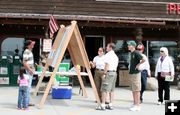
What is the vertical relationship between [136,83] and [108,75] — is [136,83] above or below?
below

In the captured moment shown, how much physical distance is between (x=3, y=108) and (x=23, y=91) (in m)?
0.67

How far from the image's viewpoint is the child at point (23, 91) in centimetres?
905

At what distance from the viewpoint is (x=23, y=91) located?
358 inches

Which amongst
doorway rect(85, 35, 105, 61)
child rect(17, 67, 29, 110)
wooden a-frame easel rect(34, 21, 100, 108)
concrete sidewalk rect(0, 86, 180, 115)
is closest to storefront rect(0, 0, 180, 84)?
doorway rect(85, 35, 105, 61)

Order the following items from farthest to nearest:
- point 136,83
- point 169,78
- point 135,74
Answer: point 169,78 < point 135,74 < point 136,83

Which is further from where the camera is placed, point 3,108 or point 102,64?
point 102,64

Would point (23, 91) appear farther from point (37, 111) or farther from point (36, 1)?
point (36, 1)

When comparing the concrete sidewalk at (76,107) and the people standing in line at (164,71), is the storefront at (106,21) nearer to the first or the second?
the concrete sidewalk at (76,107)

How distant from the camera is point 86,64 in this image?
9.74 metres

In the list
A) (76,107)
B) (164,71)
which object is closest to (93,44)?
(164,71)

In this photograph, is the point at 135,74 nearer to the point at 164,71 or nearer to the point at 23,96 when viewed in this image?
the point at 164,71

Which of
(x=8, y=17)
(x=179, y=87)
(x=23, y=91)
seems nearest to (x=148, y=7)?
(x=179, y=87)

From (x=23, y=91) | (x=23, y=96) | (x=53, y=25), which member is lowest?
(x=23, y=96)

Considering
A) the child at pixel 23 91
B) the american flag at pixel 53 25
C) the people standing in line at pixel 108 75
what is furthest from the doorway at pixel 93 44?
the child at pixel 23 91
